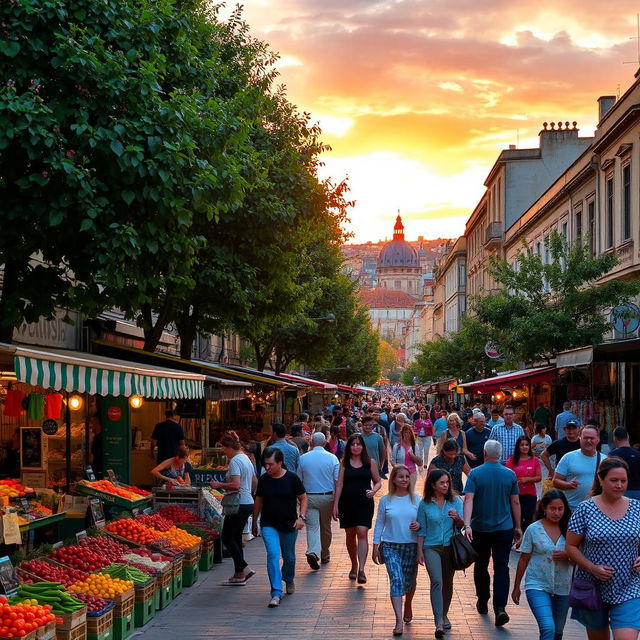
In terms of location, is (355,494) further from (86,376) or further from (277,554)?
(86,376)

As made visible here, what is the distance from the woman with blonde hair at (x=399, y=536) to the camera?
30.7 feet

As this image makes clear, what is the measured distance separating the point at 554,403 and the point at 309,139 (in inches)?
570

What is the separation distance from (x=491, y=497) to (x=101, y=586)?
12.3ft

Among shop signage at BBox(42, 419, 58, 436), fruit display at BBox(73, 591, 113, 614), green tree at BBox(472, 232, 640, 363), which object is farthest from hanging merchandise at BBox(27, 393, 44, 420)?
green tree at BBox(472, 232, 640, 363)

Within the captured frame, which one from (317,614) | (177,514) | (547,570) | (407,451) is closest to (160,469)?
(177,514)

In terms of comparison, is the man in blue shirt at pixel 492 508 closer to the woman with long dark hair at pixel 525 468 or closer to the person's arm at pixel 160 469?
the woman with long dark hair at pixel 525 468

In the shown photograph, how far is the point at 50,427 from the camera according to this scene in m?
16.2

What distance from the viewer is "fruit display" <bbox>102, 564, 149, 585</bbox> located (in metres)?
9.62

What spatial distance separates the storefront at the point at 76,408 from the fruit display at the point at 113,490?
3.68 ft

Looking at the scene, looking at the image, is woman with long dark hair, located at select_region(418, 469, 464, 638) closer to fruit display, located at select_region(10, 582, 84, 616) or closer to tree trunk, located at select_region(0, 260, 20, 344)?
fruit display, located at select_region(10, 582, 84, 616)

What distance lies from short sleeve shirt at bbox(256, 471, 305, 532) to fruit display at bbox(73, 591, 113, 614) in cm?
249

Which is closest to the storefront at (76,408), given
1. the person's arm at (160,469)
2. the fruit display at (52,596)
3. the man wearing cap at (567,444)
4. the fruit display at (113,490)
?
the person's arm at (160,469)

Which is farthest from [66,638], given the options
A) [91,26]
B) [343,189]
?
[343,189]

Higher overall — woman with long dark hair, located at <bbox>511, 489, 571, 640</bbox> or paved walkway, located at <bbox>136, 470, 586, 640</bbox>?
woman with long dark hair, located at <bbox>511, 489, 571, 640</bbox>
